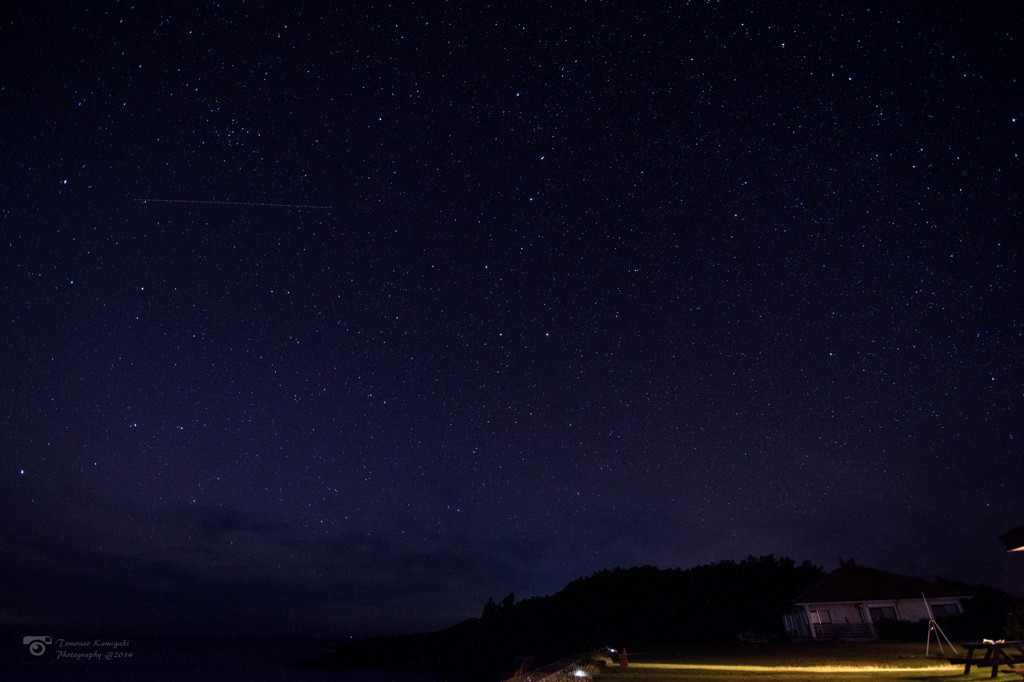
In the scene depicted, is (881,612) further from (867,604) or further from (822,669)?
(822,669)

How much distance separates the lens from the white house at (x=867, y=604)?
28.8 m

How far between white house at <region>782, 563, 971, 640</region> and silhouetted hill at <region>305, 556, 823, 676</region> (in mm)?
8763

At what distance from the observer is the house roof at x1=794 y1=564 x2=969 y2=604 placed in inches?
1164

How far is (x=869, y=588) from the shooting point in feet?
101

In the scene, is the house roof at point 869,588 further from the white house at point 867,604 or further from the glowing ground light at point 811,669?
the glowing ground light at point 811,669

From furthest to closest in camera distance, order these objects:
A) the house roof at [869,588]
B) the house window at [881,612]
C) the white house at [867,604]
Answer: the house roof at [869,588], the house window at [881,612], the white house at [867,604]

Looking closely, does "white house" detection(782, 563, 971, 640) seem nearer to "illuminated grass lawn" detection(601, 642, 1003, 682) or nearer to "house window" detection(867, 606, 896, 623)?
"house window" detection(867, 606, 896, 623)

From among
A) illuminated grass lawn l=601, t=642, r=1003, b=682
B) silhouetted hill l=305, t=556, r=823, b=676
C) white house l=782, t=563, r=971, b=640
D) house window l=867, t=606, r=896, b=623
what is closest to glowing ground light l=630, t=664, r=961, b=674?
illuminated grass lawn l=601, t=642, r=1003, b=682

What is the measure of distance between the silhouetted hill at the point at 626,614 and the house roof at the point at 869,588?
323 inches

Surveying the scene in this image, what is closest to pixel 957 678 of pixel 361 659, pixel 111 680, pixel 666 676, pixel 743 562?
pixel 666 676

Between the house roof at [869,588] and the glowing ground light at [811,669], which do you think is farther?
the house roof at [869,588]

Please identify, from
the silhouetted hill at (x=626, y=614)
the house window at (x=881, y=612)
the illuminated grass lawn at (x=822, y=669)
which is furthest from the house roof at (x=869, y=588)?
the illuminated grass lawn at (x=822, y=669)

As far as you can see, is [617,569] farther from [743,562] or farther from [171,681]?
[171,681]

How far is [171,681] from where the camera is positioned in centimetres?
6103
